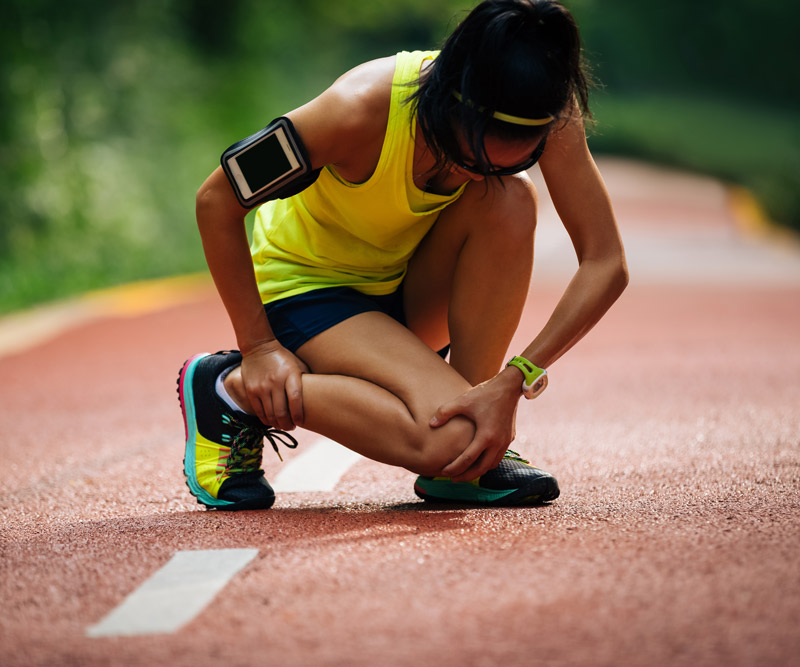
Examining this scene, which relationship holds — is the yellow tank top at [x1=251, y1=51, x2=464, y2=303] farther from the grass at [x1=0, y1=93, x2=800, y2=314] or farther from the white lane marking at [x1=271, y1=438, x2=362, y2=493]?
the grass at [x1=0, y1=93, x2=800, y2=314]

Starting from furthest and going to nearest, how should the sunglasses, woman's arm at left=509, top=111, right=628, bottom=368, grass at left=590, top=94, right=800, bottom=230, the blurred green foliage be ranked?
grass at left=590, top=94, right=800, bottom=230 → the blurred green foliage → woman's arm at left=509, top=111, right=628, bottom=368 → the sunglasses

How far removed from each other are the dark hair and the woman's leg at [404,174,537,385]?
46 cm

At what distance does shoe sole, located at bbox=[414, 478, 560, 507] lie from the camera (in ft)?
10.8

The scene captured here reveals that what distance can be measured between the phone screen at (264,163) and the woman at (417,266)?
69mm

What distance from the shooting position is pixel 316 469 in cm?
414

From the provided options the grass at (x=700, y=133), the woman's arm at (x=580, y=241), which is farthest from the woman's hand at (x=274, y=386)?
the grass at (x=700, y=133)

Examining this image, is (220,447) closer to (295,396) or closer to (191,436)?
(191,436)

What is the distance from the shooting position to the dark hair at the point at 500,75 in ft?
9.37

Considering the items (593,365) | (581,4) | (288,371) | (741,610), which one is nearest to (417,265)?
(288,371)

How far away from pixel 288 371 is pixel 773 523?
136 cm

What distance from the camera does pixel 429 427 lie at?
321 cm

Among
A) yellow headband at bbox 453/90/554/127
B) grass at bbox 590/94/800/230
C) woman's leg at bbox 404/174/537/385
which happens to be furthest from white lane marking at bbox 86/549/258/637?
grass at bbox 590/94/800/230

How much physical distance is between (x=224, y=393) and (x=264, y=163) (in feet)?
2.34

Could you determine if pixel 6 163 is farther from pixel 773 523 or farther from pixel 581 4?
pixel 581 4
